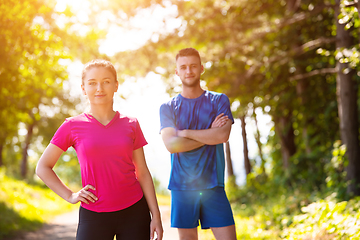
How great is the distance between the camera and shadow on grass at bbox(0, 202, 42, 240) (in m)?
9.12

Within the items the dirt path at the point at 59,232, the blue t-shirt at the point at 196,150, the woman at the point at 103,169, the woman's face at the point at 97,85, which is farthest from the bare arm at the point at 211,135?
the dirt path at the point at 59,232

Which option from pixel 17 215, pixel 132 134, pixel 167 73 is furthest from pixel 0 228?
pixel 132 134

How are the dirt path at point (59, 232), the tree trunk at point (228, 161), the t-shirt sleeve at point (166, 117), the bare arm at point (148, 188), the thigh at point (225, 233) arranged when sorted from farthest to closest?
the tree trunk at point (228, 161) → the dirt path at point (59, 232) → the t-shirt sleeve at point (166, 117) → the thigh at point (225, 233) → the bare arm at point (148, 188)

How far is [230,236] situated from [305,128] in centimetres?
897

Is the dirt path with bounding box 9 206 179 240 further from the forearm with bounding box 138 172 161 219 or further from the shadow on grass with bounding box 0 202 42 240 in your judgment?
the forearm with bounding box 138 172 161 219

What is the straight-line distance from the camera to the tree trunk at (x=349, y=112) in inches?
311

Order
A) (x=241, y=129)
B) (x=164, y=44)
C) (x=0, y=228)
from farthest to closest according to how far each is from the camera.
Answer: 1. (x=241, y=129)
2. (x=164, y=44)
3. (x=0, y=228)

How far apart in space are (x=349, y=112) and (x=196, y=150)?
594 centimetres

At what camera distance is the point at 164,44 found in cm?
1032

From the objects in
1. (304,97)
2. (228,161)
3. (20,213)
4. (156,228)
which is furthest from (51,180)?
(228,161)

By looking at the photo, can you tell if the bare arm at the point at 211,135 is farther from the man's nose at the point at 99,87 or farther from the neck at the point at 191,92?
the man's nose at the point at 99,87

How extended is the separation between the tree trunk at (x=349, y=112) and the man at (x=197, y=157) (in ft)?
18.0

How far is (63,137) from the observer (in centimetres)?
249

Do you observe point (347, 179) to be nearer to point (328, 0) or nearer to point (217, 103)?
point (328, 0)
